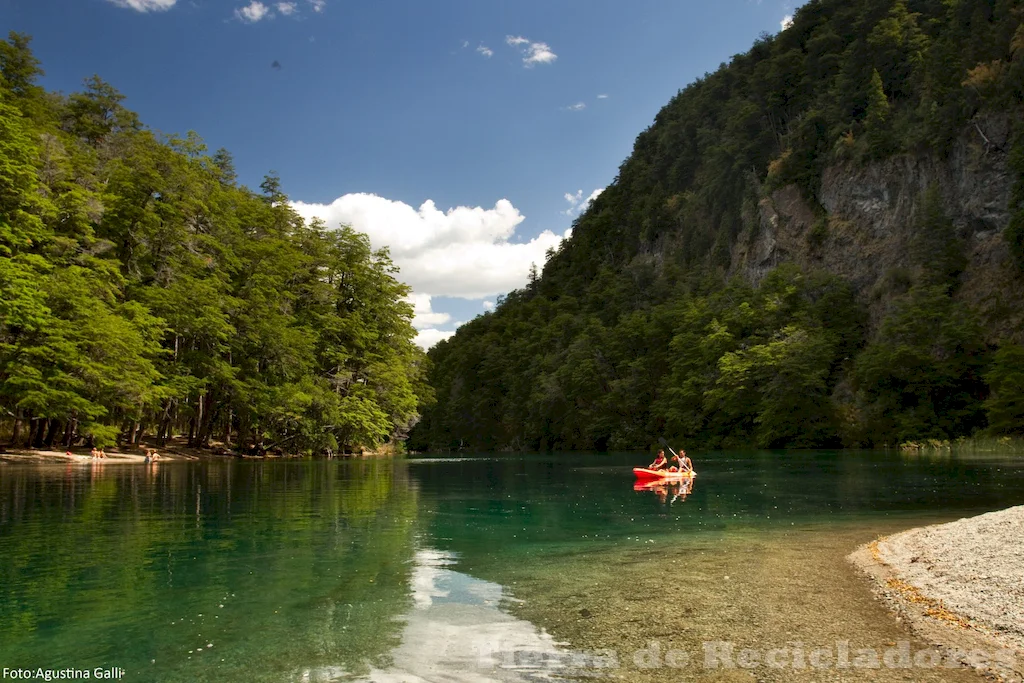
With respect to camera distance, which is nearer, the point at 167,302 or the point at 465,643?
the point at 465,643

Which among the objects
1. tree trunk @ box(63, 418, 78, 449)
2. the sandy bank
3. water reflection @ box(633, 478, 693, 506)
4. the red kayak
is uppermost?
tree trunk @ box(63, 418, 78, 449)

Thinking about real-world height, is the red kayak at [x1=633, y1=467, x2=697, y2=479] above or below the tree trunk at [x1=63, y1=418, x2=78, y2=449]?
below

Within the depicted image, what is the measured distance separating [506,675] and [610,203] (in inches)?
5411

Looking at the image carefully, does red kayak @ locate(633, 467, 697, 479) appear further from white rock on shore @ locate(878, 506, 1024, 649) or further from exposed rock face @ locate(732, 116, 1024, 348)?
exposed rock face @ locate(732, 116, 1024, 348)

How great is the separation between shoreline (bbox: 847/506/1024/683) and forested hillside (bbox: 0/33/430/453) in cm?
3995

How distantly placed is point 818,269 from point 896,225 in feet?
28.1

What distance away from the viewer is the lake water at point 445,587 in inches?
286

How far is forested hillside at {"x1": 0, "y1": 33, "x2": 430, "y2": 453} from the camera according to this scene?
38.7 m

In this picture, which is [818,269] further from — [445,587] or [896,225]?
[445,587]

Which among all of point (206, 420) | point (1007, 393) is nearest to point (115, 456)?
point (206, 420)

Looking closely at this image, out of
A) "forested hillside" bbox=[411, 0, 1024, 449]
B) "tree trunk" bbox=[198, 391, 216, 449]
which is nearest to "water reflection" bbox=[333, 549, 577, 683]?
"forested hillside" bbox=[411, 0, 1024, 449]

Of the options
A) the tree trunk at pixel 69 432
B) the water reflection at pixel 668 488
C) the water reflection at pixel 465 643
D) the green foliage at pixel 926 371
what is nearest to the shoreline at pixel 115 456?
the tree trunk at pixel 69 432

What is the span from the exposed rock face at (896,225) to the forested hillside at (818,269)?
184mm

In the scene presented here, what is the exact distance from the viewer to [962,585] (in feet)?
31.7
